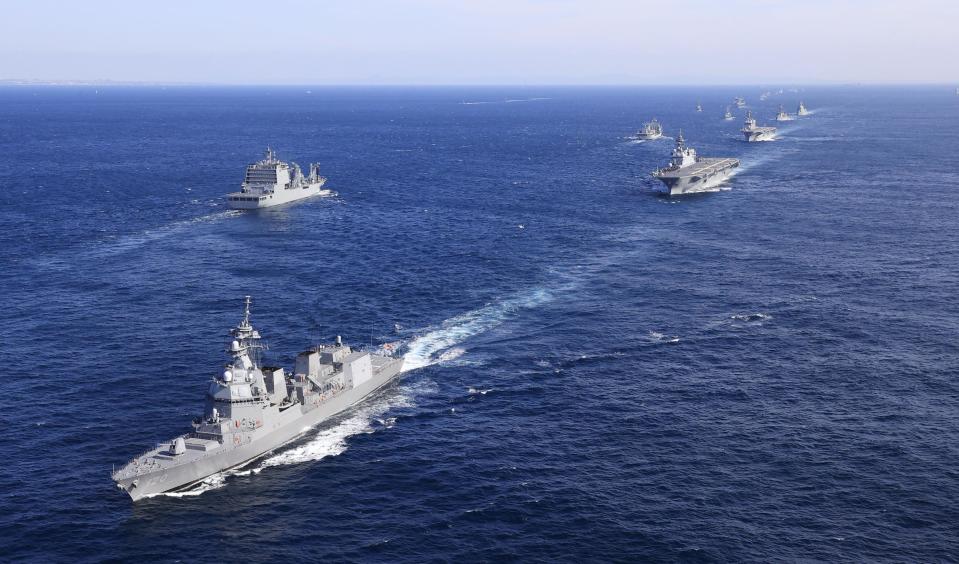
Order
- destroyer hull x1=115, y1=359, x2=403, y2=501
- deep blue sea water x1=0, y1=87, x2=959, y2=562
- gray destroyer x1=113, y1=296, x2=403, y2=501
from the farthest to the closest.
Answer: gray destroyer x1=113, y1=296, x2=403, y2=501, destroyer hull x1=115, y1=359, x2=403, y2=501, deep blue sea water x1=0, y1=87, x2=959, y2=562

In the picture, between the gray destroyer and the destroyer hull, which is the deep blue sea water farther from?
the gray destroyer

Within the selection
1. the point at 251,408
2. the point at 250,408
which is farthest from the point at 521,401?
the point at 250,408

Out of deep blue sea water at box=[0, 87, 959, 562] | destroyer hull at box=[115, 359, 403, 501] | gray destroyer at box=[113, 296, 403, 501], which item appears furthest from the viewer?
gray destroyer at box=[113, 296, 403, 501]

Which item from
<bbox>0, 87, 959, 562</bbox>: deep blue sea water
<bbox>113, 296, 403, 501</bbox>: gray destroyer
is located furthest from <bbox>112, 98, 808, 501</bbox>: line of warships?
<bbox>0, 87, 959, 562</bbox>: deep blue sea water

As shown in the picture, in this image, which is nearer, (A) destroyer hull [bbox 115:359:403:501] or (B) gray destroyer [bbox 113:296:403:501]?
(A) destroyer hull [bbox 115:359:403:501]

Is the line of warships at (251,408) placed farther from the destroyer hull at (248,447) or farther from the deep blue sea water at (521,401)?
the deep blue sea water at (521,401)

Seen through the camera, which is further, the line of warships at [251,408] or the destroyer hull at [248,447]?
the line of warships at [251,408]

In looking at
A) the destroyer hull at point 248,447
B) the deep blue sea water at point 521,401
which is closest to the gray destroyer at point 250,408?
the destroyer hull at point 248,447

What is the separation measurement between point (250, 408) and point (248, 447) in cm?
417

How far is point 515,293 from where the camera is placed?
138875mm

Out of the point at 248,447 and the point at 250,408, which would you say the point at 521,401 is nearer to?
the point at 250,408

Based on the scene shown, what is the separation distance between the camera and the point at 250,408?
8862 cm

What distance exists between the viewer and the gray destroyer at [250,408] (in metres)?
80.9

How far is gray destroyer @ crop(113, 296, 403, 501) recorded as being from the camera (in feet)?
265
